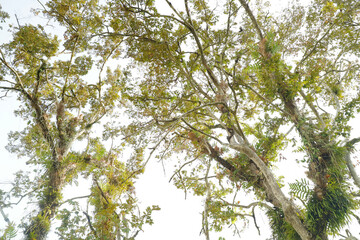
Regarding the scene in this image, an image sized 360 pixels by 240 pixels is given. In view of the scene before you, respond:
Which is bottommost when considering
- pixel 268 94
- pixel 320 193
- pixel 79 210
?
pixel 320 193

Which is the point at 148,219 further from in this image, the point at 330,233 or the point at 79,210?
the point at 330,233

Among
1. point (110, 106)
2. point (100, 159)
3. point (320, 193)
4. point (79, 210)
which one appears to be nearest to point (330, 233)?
point (320, 193)

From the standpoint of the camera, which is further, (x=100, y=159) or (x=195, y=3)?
(x=100, y=159)

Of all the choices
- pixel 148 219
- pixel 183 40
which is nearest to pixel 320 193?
pixel 148 219

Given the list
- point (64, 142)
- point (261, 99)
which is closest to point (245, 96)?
point (261, 99)

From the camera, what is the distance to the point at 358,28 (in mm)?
6598

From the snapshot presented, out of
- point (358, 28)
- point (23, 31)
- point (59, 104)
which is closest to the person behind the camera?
point (23, 31)

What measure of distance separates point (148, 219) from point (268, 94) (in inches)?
157

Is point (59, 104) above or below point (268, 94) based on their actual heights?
above

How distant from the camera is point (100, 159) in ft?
22.3

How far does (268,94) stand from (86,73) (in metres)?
6.32

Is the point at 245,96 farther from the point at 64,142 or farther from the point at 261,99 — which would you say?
the point at 64,142

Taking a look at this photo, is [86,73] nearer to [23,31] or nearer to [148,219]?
[23,31]

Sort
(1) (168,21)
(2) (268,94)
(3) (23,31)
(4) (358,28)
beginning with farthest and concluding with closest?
(4) (358,28) → (3) (23,31) → (2) (268,94) → (1) (168,21)
